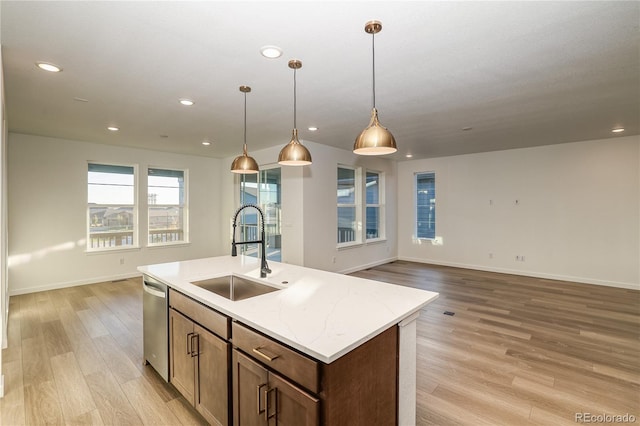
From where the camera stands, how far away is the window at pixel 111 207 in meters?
5.56

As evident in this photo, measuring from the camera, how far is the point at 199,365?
193 centimetres

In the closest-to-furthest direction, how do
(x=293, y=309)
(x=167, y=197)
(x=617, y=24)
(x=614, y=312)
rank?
(x=293, y=309) → (x=617, y=24) → (x=614, y=312) → (x=167, y=197)

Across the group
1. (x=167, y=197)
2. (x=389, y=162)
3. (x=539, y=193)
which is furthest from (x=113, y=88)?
(x=539, y=193)

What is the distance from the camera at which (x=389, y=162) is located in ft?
24.3

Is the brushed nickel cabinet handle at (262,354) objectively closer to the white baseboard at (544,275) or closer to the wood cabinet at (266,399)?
the wood cabinet at (266,399)

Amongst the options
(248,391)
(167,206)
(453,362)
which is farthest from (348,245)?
(248,391)

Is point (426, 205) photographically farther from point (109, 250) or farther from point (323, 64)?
point (109, 250)

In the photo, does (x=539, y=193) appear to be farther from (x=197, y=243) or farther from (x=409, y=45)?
(x=197, y=243)

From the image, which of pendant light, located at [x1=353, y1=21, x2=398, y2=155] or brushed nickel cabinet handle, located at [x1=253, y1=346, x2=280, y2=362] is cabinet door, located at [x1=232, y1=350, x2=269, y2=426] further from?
pendant light, located at [x1=353, y1=21, x2=398, y2=155]

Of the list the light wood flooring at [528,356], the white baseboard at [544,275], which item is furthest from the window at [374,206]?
the light wood flooring at [528,356]

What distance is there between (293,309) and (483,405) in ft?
5.45

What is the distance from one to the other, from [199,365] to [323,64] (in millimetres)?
2365

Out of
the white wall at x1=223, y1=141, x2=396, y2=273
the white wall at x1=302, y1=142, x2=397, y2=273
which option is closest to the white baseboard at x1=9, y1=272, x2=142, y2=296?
the white wall at x1=223, y1=141, x2=396, y2=273

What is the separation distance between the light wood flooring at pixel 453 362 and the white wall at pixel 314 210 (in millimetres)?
2118
